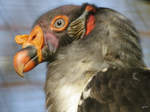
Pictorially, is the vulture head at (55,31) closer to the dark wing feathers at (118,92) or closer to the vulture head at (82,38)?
the vulture head at (82,38)

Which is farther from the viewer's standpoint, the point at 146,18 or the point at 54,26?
the point at 146,18

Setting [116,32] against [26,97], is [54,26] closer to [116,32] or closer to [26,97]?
[116,32]

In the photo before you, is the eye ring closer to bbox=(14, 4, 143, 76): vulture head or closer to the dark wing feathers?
bbox=(14, 4, 143, 76): vulture head

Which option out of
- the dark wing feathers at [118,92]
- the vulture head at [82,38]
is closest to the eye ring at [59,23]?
the vulture head at [82,38]

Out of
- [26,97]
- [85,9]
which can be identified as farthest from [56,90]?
[26,97]

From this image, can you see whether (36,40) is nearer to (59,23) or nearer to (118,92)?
(59,23)

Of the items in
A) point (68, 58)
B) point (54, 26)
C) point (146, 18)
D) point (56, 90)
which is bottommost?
point (146, 18)
